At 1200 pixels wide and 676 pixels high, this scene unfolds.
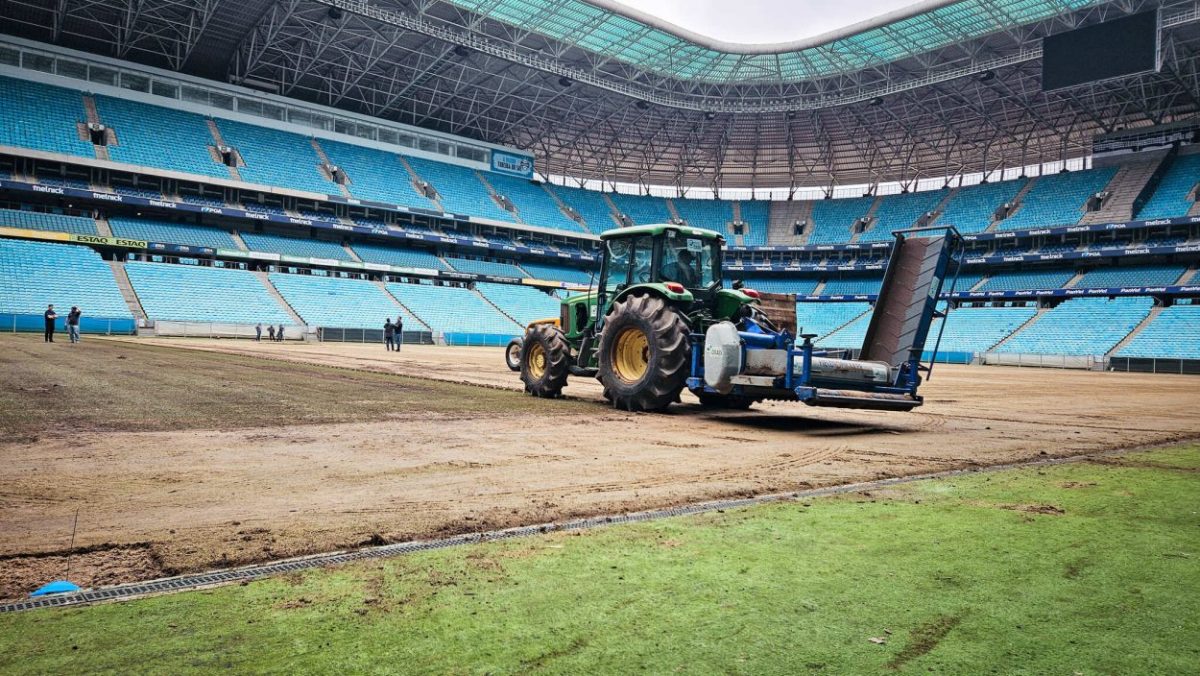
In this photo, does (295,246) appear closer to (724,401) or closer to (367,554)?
(724,401)

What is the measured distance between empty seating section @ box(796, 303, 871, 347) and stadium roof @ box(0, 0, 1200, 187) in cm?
1300

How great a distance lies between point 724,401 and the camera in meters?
10.6

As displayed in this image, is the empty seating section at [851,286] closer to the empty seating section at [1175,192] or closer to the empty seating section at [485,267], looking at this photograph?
the empty seating section at [1175,192]

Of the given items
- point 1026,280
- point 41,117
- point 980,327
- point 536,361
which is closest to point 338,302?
point 41,117

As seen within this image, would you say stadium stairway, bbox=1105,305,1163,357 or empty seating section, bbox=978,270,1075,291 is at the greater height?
empty seating section, bbox=978,270,1075,291

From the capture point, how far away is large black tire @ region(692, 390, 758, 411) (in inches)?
405

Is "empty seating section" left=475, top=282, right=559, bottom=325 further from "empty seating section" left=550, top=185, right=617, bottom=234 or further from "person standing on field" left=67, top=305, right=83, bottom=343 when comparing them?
"person standing on field" left=67, top=305, right=83, bottom=343

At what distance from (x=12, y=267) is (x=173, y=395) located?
3515cm

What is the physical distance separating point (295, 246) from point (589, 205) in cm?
2695

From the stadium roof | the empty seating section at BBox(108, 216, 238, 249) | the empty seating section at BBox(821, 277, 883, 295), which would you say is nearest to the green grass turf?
the stadium roof

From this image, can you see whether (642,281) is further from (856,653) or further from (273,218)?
(273,218)

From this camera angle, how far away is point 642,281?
10.1m

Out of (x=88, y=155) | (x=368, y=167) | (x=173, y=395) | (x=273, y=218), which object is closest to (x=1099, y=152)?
(x=368, y=167)

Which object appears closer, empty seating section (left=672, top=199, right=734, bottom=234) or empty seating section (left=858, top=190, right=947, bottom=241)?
empty seating section (left=858, top=190, right=947, bottom=241)
